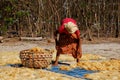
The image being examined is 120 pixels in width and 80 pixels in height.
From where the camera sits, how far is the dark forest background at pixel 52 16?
60.1 ft

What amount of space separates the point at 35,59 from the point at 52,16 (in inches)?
437

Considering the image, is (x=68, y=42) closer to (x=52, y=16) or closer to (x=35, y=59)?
(x=35, y=59)

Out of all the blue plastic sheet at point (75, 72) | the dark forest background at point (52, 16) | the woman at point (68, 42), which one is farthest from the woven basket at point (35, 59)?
the dark forest background at point (52, 16)

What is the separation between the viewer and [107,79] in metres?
6.27

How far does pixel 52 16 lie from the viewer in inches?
734

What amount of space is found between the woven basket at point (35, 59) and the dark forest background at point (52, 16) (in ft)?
32.8

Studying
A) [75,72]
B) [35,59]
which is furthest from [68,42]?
[75,72]

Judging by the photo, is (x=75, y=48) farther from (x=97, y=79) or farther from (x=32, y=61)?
(x=97, y=79)

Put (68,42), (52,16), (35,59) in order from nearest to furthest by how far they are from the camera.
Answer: (35,59) < (68,42) < (52,16)

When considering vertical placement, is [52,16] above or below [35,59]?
above

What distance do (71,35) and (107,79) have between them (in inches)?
96.6

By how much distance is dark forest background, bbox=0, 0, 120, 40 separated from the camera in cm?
1831

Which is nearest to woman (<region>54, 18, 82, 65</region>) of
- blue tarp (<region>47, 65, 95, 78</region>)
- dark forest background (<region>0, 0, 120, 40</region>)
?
blue tarp (<region>47, 65, 95, 78</region>)

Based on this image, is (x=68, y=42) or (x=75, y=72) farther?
(x=68, y=42)
